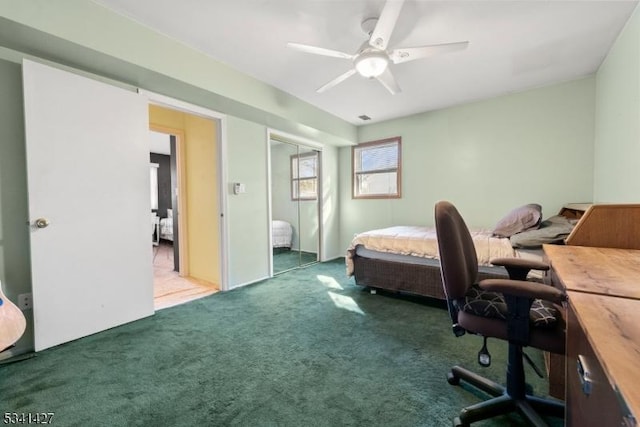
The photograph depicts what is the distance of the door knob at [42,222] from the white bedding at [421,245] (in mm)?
2713

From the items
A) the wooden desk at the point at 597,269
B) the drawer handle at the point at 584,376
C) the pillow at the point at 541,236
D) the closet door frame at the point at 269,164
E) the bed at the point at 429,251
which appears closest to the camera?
the drawer handle at the point at 584,376

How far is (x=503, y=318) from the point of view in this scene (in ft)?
3.98

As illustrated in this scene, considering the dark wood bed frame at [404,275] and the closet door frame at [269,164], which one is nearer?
the dark wood bed frame at [404,275]

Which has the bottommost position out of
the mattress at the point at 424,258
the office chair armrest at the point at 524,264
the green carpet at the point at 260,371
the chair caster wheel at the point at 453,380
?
the green carpet at the point at 260,371

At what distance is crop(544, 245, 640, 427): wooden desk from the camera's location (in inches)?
17.8

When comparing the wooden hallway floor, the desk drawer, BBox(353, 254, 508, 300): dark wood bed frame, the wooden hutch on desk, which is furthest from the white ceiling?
the wooden hallway floor

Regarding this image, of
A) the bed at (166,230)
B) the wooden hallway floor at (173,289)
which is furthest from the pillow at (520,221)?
the bed at (166,230)

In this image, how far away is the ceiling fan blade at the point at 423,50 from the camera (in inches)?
74.2

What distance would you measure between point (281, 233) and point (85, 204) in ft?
8.45

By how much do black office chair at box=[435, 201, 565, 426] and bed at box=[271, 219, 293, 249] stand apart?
3160 millimetres

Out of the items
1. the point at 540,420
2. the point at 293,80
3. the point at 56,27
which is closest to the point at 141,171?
the point at 56,27

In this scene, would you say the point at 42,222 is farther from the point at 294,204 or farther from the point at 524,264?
the point at 524,264

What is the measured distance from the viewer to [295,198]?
14.7 ft

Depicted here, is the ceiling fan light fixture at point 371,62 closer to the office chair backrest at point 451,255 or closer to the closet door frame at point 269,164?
the office chair backrest at point 451,255
